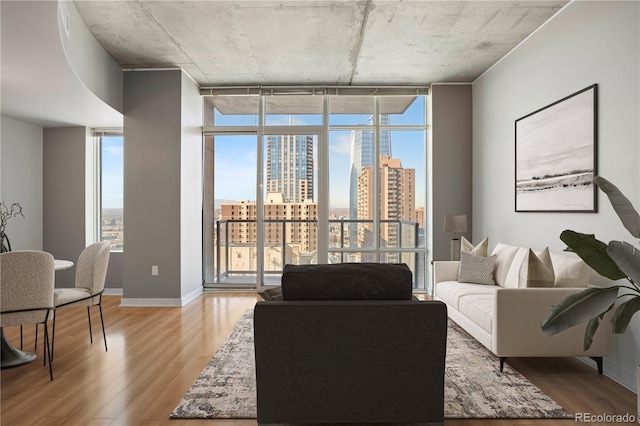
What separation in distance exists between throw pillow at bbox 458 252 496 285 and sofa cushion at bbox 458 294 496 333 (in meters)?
0.58

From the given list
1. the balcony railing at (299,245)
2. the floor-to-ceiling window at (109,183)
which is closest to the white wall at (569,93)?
the balcony railing at (299,245)

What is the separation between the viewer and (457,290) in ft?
13.5

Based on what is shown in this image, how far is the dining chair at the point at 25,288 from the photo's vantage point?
2.81 metres

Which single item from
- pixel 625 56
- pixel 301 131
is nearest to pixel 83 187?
pixel 301 131

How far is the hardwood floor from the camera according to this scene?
2.37 metres

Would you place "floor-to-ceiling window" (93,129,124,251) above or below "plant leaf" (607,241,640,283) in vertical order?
above

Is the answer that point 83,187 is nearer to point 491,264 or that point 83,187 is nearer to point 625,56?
point 491,264

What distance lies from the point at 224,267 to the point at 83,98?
10.1 ft

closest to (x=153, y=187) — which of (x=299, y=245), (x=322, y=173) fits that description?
(x=299, y=245)

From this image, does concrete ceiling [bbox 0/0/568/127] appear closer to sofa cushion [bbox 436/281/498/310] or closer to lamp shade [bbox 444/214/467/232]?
lamp shade [bbox 444/214/467/232]

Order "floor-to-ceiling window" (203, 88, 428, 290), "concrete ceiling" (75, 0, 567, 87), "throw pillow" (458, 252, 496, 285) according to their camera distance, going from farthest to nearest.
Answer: "floor-to-ceiling window" (203, 88, 428, 290), "throw pillow" (458, 252, 496, 285), "concrete ceiling" (75, 0, 567, 87)

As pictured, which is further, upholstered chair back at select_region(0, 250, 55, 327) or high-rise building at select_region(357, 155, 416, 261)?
high-rise building at select_region(357, 155, 416, 261)

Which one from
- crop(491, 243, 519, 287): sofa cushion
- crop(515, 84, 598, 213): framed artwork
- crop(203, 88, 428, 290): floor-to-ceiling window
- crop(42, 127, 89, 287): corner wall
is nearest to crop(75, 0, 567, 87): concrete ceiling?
crop(203, 88, 428, 290): floor-to-ceiling window

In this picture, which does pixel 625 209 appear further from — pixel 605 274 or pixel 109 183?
pixel 109 183
